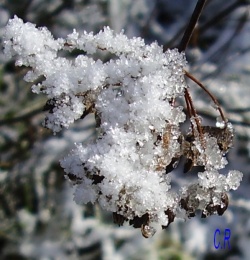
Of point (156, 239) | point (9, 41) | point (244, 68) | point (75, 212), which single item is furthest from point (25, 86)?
point (9, 41)

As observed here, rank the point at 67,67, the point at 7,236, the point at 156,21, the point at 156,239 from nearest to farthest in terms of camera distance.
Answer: the point at 67,67
the point at 7,236
the point at 156,239
the point at 156,21

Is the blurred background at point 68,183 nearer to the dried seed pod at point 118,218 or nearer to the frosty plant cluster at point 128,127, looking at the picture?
the frosty plant cluster at point 128,127

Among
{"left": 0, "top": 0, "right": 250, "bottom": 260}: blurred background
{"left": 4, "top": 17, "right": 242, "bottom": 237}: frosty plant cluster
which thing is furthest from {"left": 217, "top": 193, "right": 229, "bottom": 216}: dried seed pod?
{"left": 0, "top": 0, "right": 250, "bottom": 260}: blurred background

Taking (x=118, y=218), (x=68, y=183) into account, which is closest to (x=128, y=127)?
(x=118, y=218)

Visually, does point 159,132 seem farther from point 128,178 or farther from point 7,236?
point 7,236

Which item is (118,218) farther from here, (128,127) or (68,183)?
(68,183)

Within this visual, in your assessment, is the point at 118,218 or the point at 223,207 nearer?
the point at 118,218

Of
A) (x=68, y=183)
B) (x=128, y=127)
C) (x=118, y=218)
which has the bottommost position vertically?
(x=118, y=218)

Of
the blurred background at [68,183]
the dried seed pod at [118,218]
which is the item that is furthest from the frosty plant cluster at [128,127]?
the blurred background at [68,183]
